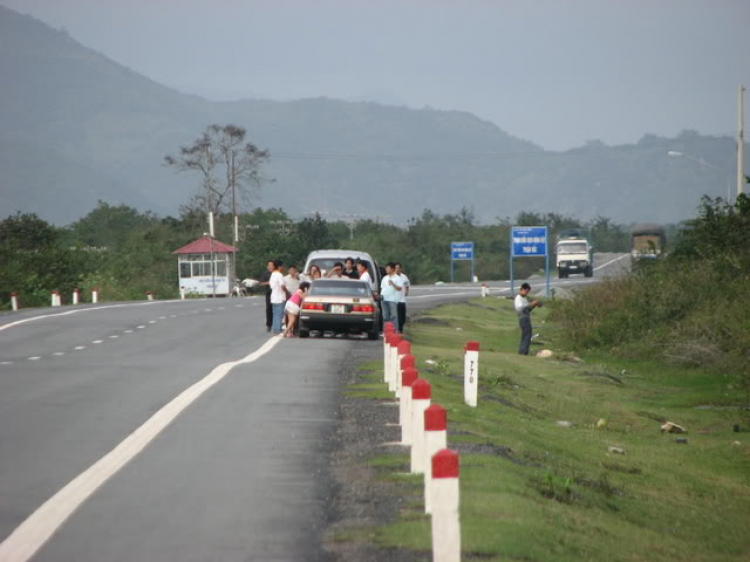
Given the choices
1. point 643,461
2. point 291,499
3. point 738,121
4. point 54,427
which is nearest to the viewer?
point 291,499

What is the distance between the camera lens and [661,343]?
120 feet

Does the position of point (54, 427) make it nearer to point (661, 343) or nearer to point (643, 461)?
point (643, 461)

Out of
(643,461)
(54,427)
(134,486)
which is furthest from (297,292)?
(134,486)

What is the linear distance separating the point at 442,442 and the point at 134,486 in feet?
10.6

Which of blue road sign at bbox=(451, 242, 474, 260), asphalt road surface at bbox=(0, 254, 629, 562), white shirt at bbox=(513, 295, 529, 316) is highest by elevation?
blue road sign at bbox=(451, 242, 474, 260)

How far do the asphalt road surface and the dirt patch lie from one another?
0.47ft

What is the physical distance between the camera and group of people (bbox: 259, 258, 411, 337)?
33094 millimetres

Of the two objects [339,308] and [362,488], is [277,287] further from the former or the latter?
[362,488]

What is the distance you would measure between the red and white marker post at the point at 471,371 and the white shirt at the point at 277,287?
13890 mm

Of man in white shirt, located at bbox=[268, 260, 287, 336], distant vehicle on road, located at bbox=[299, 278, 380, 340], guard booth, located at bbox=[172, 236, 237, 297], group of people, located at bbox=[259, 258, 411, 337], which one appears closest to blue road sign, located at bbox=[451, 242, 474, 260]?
guard booth, located at bbox=[172, 236, 237, 297]

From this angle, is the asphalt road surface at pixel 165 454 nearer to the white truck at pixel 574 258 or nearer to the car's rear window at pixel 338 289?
the car's rear window at pixel 338 289

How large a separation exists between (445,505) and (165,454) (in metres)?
6.25

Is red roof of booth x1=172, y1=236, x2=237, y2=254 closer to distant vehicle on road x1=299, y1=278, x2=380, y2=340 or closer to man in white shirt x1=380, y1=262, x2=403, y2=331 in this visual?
man in white shirt x1=380, y1=262, x2=403, y2=331

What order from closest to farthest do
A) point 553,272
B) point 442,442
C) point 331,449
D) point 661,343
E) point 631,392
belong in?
point 442,442 → point 331,449 → point 631,392 → point 661,343 → point 553,272
